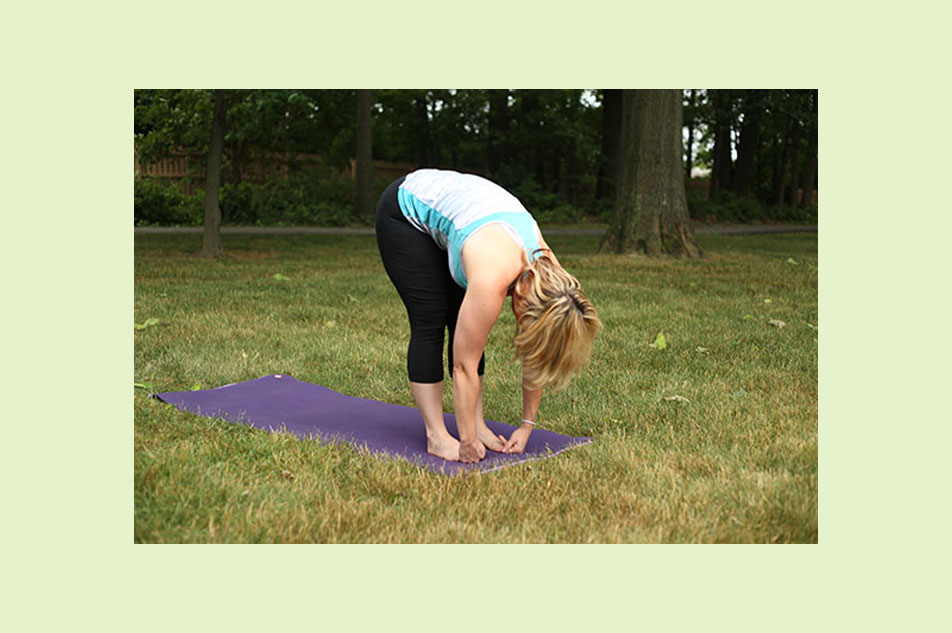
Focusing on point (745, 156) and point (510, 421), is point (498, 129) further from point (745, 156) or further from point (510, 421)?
point (510, 421)

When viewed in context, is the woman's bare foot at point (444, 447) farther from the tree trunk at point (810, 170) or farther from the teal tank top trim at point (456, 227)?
the tree trunk at point (810, 170)

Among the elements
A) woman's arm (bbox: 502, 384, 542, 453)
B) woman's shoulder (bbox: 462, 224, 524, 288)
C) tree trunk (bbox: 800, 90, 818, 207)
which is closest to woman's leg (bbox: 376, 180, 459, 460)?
woman's arm (bbox: 502, 384, 542, 453)

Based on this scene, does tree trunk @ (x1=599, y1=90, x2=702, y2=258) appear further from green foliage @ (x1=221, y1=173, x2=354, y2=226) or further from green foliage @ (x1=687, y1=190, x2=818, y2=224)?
green foliage @ (x1=687, y1=190, x2=818, y2=224)

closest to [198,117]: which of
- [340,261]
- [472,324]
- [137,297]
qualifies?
[340,261]

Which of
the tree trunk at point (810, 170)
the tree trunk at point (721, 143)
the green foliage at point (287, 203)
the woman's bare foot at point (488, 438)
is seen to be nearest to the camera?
the woman's bare foot at point (488, 438)

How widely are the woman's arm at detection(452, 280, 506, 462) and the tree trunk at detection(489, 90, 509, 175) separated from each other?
23229 millimetres

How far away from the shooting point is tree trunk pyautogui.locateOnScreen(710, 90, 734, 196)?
27.1m

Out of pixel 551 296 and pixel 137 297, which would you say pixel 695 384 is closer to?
pixel 551 296

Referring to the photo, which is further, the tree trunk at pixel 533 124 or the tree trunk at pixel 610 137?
the tree trunk at pixel 533 124

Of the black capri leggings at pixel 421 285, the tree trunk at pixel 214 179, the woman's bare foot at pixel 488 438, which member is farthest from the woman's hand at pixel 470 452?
the tree trunk at pixel 214 179

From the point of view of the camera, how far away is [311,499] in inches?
129

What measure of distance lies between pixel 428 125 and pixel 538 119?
13.7ft

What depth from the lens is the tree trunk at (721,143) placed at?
27141 millimetres

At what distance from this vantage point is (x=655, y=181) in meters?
12.3
